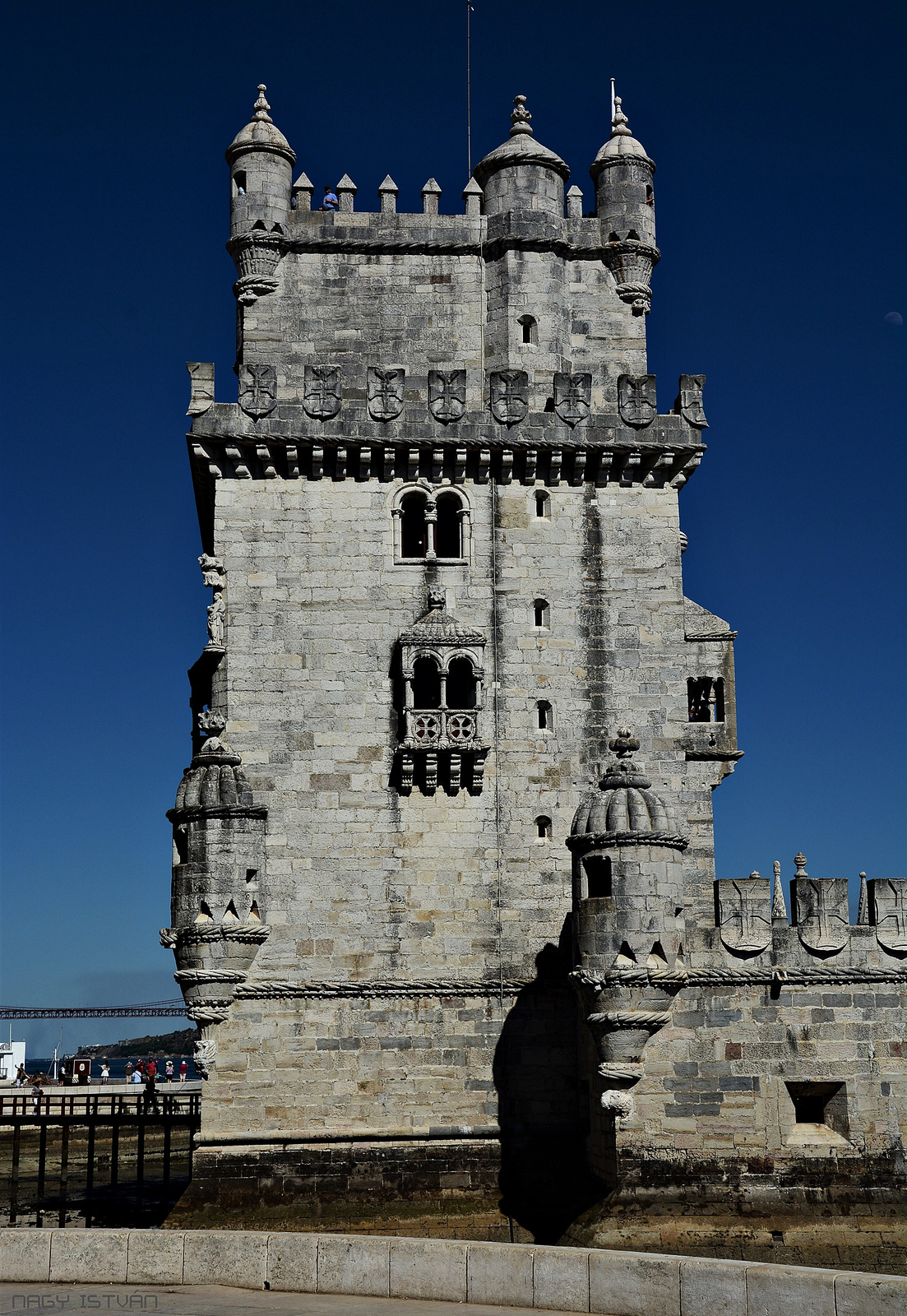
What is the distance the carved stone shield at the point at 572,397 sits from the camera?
32781 mm

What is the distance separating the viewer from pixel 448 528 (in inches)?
1320

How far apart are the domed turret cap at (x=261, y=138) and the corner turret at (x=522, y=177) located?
15.5 feet

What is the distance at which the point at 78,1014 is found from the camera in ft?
595

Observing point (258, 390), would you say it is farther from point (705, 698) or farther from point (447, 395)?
point (705, 698)

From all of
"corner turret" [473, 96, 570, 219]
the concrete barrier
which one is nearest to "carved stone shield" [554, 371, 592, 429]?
"corner turret" [473, 96, 570, 219]

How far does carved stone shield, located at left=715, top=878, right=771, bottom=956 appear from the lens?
95.3 feet

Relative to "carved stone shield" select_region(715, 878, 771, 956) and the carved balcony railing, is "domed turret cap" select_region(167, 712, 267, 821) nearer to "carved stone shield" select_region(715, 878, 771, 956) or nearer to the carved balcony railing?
the carved balcony railing

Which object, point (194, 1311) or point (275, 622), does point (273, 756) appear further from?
point (194, 1311)

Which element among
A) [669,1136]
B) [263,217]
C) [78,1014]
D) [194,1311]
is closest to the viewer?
[194,1311]

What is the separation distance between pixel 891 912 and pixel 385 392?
1516cm

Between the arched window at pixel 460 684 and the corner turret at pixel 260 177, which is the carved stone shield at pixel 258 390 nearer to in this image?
the corner turret at pixel 260 177

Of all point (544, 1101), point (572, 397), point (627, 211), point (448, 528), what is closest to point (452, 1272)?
point (544, 1101)

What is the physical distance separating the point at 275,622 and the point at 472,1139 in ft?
37.3

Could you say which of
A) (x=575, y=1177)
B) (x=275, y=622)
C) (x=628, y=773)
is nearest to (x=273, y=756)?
(x=275, y=622)
